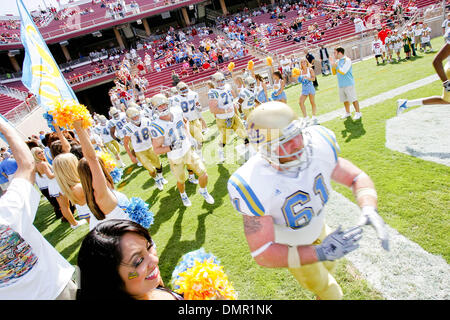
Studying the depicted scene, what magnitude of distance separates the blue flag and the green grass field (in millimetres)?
3004

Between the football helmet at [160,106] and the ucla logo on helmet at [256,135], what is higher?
the football helmet at [160,106]

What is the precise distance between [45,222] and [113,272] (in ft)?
25.6

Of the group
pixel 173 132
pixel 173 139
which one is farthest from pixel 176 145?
pixel 173 132

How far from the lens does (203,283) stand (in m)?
1.56

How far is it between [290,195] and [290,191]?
30mm

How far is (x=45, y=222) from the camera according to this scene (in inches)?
297

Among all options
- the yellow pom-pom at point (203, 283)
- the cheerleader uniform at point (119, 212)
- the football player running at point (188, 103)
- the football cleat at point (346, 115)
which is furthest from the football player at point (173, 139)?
the football cleat at point (346, 115)

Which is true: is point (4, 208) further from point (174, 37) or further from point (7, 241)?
point (174, 37)

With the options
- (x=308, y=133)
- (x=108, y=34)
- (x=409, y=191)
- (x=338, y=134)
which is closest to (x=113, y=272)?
(x=308, y=133)

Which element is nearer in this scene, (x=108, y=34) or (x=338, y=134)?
(x=338, y=134)

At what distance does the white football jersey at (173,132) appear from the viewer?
4992 mm

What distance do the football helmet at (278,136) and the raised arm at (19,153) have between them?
5.82ft

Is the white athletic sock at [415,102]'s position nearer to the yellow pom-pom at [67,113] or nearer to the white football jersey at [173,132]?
the white football jersey at [173,132]

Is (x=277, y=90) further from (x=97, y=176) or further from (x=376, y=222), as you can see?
(x=376, y=222)
